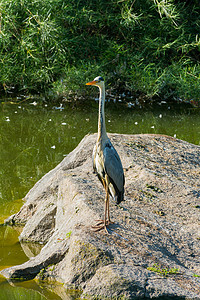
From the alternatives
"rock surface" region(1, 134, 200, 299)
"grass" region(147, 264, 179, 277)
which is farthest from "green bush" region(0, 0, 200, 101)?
"grass" region(147, 264, 179, 277)

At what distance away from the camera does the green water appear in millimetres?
4258

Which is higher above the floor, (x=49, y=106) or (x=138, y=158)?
(x=138, y=158)

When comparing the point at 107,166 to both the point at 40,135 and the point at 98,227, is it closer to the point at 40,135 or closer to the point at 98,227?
the point at 98,227

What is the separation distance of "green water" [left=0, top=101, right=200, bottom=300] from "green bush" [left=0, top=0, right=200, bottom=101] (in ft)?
2.53

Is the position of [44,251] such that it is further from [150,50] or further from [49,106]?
[150,50]

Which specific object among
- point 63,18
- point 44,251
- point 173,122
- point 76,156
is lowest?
point 173,122

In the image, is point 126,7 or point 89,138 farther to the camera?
point 126,7

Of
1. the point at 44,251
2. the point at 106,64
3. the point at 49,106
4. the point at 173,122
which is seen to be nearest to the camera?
the point at 44,251

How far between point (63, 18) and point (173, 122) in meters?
4.38

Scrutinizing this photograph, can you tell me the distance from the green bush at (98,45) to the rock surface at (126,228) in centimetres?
628

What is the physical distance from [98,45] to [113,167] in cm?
910

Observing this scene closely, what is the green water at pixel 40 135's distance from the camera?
426 centimetres

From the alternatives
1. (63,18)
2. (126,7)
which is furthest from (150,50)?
(63,18)

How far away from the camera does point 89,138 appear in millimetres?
5234
